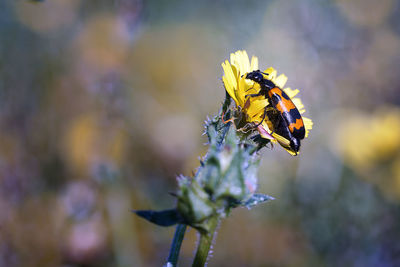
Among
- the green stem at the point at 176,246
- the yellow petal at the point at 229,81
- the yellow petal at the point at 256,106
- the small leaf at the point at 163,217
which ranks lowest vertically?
the green stem at the point at 176,246

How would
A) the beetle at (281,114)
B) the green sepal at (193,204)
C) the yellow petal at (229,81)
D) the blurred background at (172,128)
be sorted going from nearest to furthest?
the green sepal at (193,204) < the yellow petal at (229,81) < the beetle at (281,114) < the blurred background at (172,128)

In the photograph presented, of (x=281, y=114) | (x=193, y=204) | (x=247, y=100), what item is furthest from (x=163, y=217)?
(x=281, y=114)

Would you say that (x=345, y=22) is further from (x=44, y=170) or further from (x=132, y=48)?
(x=44, y=170)

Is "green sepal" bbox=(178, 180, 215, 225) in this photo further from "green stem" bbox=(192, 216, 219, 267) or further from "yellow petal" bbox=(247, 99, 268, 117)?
"yellow petal" bbox=(247, 99, 268, 117)

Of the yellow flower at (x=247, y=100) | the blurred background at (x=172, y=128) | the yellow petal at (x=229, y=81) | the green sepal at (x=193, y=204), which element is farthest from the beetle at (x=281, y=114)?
the blurred background at (x=172, y=128)

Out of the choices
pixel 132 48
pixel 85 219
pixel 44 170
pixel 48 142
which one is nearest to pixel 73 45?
pixel 132 48

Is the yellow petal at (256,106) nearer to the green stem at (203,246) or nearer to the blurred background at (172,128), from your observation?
the green stem at (203,246)

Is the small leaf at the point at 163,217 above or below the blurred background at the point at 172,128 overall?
below

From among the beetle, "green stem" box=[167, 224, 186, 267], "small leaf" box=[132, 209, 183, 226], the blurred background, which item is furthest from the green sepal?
the blurred background
